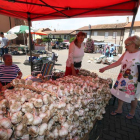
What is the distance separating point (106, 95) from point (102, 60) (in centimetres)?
781

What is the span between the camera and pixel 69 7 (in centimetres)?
288

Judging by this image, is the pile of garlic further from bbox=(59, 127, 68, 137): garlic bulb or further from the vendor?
the vendor

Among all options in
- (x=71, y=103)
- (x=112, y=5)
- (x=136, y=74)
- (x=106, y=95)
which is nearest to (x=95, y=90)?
(x=106, y=95)

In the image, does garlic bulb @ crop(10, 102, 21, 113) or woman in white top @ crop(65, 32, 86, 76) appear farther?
woman in white top @ crop(65, 32, 86, 76)

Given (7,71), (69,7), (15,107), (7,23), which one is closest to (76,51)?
(69,7)

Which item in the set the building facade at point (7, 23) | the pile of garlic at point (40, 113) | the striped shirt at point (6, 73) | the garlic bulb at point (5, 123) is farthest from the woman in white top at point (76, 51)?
the building facade at point (7, 23)

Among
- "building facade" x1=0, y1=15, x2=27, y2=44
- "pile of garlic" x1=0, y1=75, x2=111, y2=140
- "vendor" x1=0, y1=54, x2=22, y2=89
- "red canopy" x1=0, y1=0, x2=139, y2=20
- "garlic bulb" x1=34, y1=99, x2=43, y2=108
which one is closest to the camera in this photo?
"pile of garlic" x1=0, y1=75, x2=111, y2=140

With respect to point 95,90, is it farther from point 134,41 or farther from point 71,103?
point 134,41

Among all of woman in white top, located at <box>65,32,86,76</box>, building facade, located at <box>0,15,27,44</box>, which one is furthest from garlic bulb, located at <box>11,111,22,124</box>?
building facade, located at <box>0,15,27,44</box>

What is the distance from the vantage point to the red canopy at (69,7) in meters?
2.41

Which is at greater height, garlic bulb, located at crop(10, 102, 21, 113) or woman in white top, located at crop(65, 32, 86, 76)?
woman in white top, located at crop(65, 32, 86, 76)

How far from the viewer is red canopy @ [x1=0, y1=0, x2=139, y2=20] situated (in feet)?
7.91

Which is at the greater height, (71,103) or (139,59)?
(139,59)

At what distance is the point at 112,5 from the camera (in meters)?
2.57
